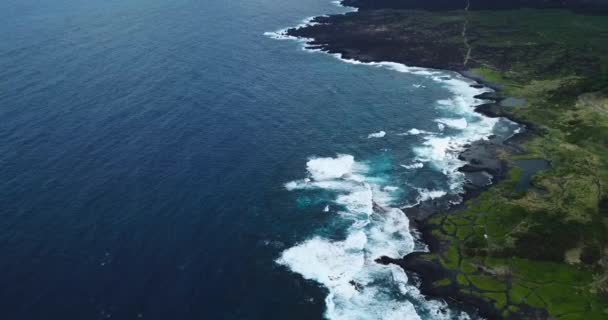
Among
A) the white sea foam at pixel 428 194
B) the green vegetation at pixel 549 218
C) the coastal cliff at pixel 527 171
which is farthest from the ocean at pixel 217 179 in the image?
the green vegetation at pixel 549 218

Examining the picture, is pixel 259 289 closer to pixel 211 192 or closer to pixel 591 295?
pixel 211 192

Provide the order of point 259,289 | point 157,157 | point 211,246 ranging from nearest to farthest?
point 259,289
point 211,246
point 157,157

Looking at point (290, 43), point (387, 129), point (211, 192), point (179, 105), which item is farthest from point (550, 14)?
point (211, 192)

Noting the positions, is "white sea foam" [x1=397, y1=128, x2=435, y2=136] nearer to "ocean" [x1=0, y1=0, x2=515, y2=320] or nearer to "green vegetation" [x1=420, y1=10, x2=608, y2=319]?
"ocean" [x1=0, y1=0, x2=515, y2=320]

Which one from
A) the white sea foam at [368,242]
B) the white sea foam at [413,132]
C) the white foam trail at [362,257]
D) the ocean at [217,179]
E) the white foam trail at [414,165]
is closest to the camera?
the white foam trail at [362,257]

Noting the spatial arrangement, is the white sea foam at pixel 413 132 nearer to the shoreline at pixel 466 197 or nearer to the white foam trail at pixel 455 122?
the white foam trail at pixel 455 122

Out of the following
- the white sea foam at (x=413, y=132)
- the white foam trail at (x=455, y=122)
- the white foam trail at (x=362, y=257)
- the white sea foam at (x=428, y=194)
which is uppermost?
the white foam trail at (x=455, y=122)
